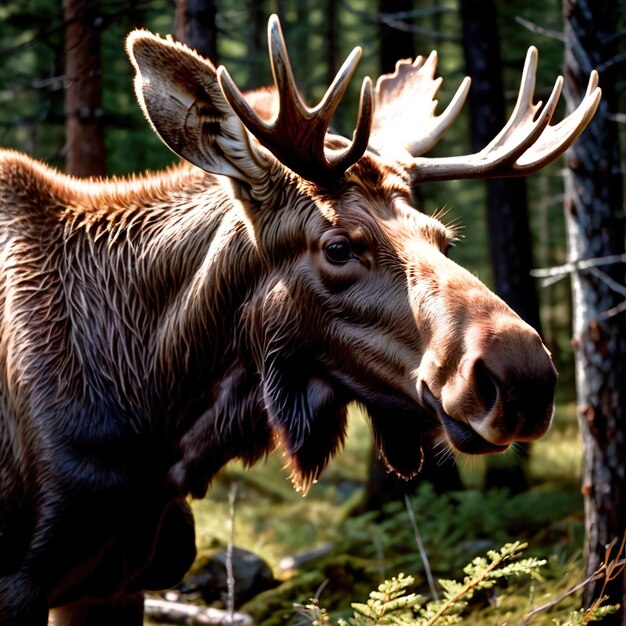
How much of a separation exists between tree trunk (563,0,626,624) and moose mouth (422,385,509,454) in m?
2.92

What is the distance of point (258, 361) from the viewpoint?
12.4 ft

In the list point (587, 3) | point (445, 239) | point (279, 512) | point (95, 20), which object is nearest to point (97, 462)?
point (445, 239)

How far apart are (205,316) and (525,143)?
1.54m

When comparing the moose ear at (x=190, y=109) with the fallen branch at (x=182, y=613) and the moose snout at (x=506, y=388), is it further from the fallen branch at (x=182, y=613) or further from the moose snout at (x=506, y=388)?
the fallen branch at (x=182, y=613)

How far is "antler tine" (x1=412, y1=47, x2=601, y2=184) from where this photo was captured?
3.82 metres

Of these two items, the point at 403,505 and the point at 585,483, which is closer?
the point at 585,483

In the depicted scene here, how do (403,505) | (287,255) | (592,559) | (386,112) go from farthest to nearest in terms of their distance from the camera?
1. (403,505)
2. (592,559)
3. (386,112)
4. (287,255)

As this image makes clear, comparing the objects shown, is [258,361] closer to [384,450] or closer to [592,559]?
[384,450]

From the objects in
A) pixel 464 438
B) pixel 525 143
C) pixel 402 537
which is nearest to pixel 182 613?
pixel 402 537

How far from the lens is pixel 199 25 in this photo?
21.3ft

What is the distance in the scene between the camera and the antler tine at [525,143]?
12.5 feet

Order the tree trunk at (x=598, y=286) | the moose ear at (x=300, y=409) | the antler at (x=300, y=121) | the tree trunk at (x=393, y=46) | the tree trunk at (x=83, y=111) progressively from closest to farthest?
the antler at (x=300, y=121) → the moose ear at (x=300, y=409) → the tree trunk at (x=598, y=286) → the tree trunk at (x=83, y=111) → the tree trunk at (x=393, y=46)

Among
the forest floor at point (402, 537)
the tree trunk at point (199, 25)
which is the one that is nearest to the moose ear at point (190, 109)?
the forest floor at point (402, 537)

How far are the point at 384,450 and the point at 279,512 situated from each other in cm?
808
